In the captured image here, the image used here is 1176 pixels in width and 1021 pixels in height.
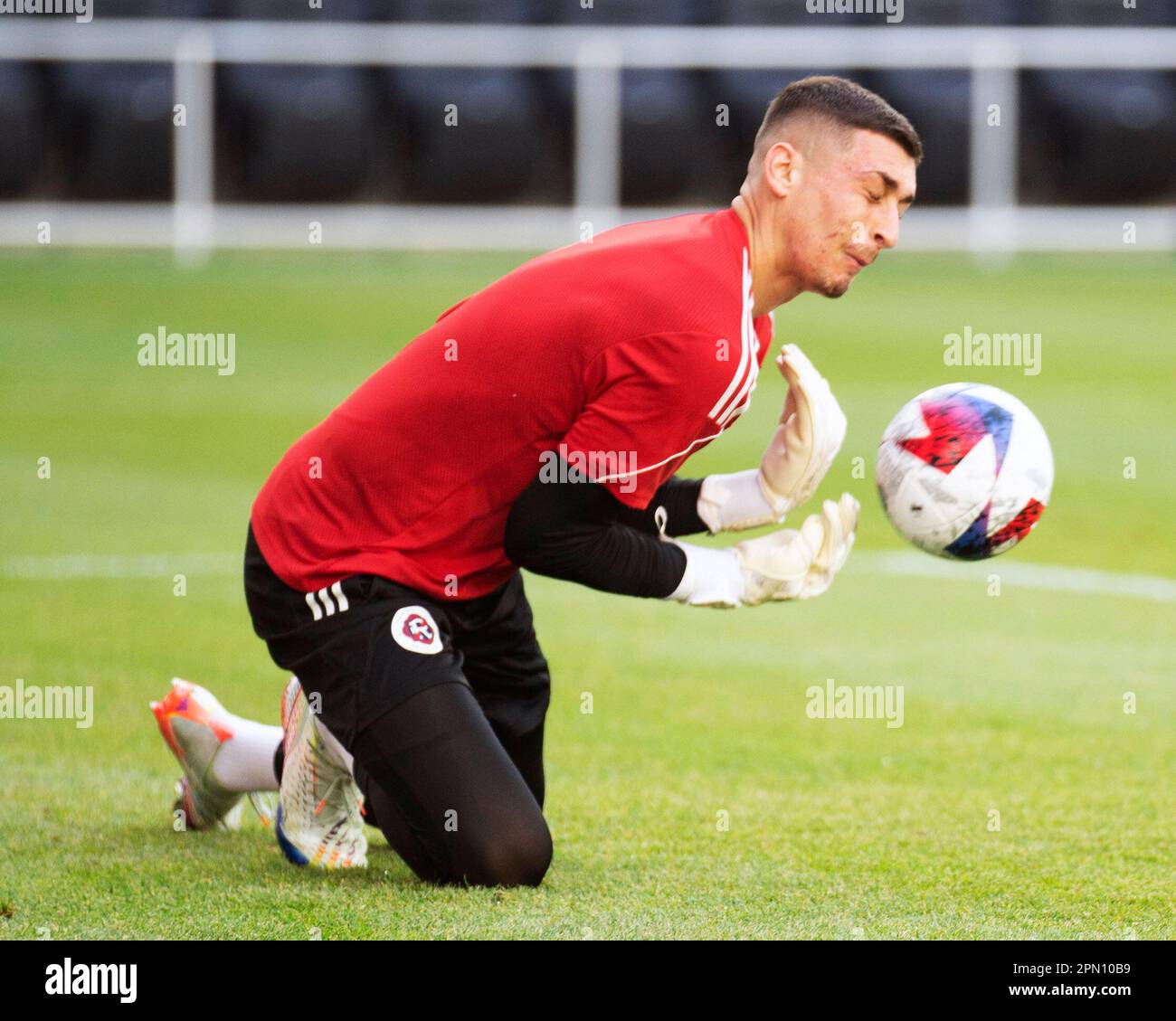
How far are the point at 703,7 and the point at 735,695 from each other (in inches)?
691

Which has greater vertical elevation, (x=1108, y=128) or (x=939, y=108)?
(x=939, y=108)

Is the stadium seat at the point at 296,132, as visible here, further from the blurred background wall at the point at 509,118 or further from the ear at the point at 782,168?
the ear at the point at 782,168

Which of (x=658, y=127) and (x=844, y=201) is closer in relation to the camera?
(x=844, y=201)

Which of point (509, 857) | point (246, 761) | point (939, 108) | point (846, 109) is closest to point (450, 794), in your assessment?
point (509, 857)

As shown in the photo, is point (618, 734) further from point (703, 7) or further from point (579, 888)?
point (703, 7)

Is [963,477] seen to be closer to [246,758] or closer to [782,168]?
[782,168]

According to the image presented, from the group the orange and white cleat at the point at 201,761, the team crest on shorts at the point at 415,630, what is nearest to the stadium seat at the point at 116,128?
the orange and white cleat at the point at 201,761

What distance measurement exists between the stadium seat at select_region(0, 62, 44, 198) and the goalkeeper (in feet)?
59.7

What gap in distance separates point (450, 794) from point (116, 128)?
18812 millimetres

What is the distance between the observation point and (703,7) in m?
23.0

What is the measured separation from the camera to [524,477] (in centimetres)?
449

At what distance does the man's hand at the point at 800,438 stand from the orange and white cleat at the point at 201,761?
1499 millimetres

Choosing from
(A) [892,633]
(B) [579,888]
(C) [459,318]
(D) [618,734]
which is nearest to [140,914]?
(B) [579,888]

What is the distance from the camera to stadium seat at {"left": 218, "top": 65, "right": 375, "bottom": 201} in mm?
22250
